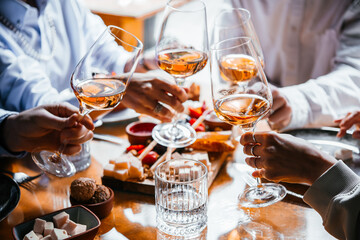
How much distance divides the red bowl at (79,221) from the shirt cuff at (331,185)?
0.51 metres

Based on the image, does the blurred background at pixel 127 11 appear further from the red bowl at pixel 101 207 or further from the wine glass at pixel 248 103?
the red bowl at pixel 101 207

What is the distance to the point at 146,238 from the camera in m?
0.98

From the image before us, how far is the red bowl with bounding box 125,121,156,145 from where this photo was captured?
54.1 inches

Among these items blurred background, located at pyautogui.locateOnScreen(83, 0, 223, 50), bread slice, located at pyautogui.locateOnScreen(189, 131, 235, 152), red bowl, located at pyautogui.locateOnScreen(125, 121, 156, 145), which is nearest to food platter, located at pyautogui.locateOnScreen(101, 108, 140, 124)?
A: red bowl, located at pyautogui.locateOnScreen(125, 121, 156, 145)

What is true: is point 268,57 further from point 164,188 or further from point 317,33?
point 164,188

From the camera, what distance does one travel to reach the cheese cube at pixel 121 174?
115 cm

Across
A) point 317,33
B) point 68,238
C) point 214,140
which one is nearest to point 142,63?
point 214,140

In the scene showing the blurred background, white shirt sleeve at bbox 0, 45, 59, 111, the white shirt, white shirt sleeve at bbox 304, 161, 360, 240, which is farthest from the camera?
the blurred background

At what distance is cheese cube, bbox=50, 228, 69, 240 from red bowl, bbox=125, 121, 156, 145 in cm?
51

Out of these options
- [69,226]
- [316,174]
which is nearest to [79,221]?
[69,226]

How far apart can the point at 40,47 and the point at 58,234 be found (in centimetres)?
118

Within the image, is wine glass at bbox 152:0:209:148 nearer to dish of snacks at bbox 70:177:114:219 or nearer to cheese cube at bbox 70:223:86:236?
dish of snacks at bbox 70:177:114:219

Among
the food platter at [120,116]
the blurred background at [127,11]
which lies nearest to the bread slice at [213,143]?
the food platter at [120,116]

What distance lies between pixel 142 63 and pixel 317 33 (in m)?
1.00
